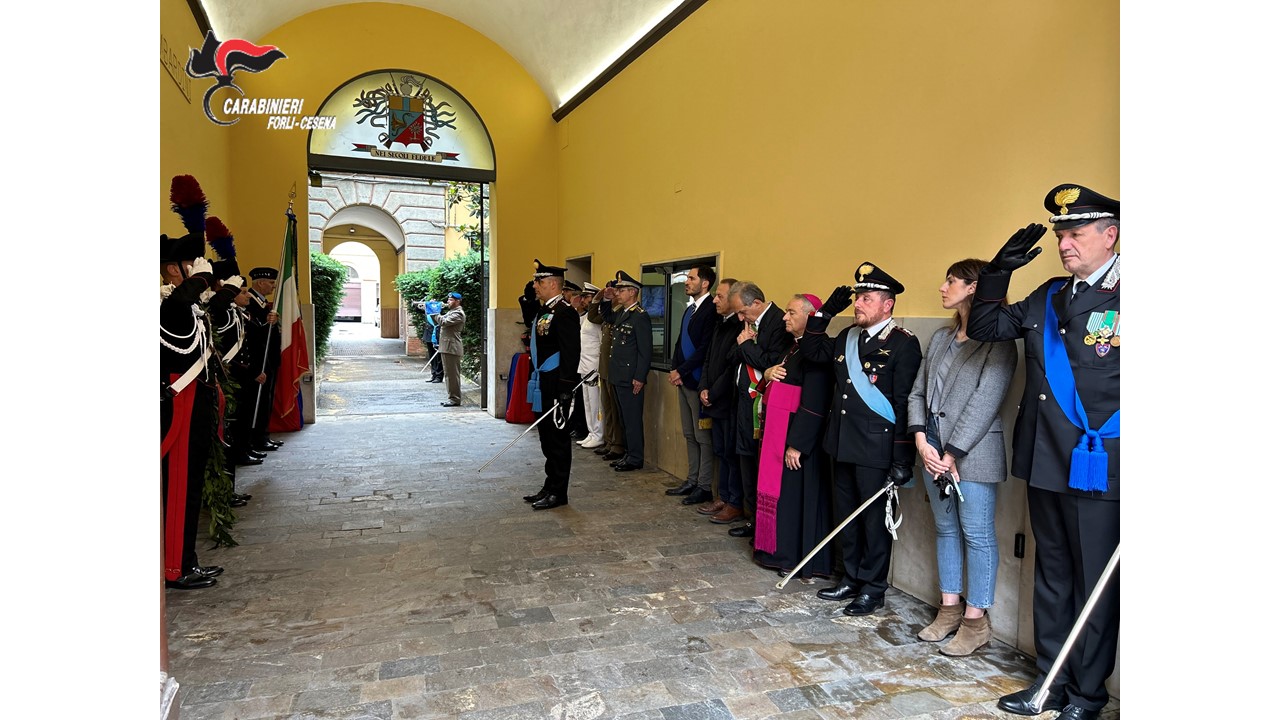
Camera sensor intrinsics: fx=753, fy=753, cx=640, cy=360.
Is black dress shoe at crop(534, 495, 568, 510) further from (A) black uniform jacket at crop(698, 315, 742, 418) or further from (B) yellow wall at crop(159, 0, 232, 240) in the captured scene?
(B) yellow wall at crop(159, 0, 232, 240)

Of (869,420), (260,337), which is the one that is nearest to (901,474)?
(869,420)

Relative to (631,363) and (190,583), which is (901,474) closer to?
(190,583)

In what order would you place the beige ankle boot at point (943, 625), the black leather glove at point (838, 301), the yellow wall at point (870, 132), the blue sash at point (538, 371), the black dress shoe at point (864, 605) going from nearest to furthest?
the yellow wall at point (870, 132) → the beige ankle boot at point (943, 625) → the black dress shoe at point (864, 605) → the black leather glove at point (838, 301) → the blue sash at point (538, 371)

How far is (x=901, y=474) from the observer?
3.51 meters

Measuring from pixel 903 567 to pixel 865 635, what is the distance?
0.70m

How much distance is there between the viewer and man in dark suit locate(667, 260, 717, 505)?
5.67m

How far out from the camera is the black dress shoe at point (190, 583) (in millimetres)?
3838

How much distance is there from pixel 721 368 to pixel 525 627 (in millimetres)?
2376

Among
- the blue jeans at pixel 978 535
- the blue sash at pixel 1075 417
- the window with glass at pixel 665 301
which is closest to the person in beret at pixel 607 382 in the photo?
the window with glass at pixel 665 301

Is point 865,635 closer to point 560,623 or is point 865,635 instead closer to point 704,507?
point 560,623

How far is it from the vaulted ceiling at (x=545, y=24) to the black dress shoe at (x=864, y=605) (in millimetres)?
5340

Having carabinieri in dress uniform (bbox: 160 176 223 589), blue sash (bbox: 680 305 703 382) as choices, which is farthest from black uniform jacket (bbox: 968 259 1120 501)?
carabinieri in dress uniform (bbox: 160 176 223 589)

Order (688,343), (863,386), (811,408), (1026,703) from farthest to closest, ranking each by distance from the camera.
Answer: (688,343), (811,408), (863,386), (1026,703)

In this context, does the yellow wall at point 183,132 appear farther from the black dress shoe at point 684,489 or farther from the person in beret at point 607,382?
the black dress shoe at point 684,489
